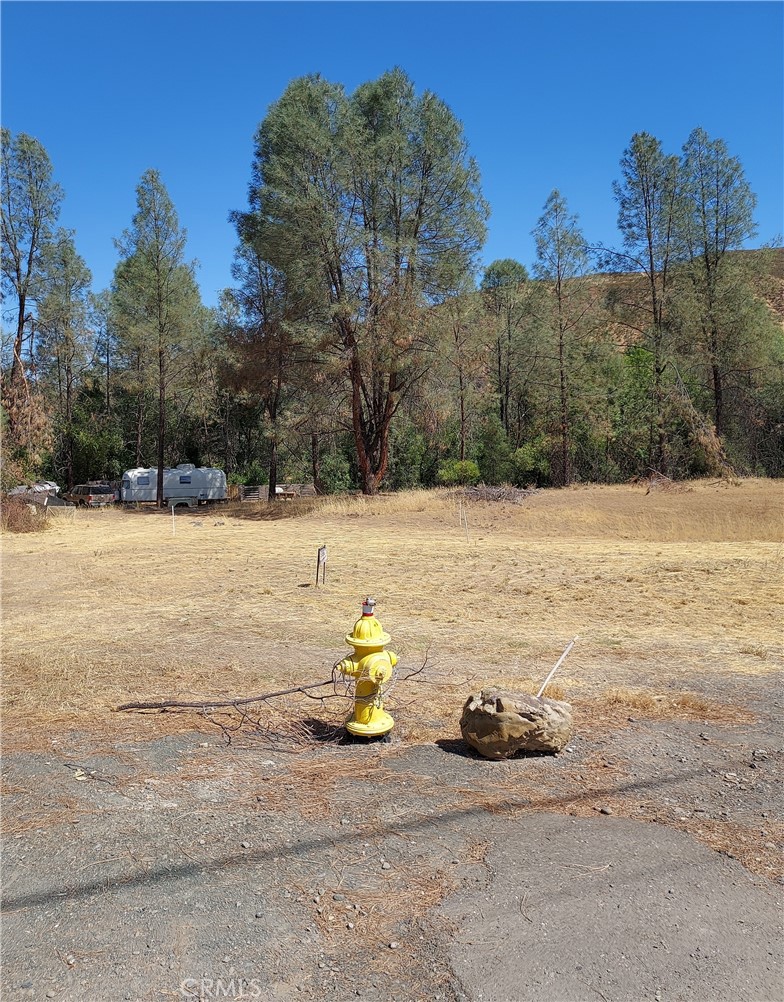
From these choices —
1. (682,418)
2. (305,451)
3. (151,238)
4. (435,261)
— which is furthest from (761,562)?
(305,451)

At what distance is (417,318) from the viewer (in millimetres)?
24250

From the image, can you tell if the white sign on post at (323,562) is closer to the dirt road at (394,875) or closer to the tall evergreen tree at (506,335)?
the dirt road at (394,875)

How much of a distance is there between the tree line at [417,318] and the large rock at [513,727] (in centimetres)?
2093

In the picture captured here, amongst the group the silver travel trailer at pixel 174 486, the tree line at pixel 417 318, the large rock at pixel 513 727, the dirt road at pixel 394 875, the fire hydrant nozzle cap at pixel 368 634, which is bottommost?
the dirt road at pixel 394 875

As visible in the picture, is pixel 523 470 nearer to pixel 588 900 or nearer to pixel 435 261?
pixel 435 261

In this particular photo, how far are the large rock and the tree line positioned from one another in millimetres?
20933

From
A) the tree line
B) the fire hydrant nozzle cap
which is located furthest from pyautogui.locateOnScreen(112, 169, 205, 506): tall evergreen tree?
the fire hydrant nozzle cap

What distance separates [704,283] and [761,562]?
81.2 feet

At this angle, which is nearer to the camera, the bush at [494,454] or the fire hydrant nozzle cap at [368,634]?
the fire hydrant nozzle cap at [368,634]

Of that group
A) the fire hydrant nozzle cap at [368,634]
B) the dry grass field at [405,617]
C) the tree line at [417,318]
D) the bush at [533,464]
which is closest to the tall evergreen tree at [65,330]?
the tree line at [417,318]

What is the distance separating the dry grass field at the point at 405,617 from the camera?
5430 mm

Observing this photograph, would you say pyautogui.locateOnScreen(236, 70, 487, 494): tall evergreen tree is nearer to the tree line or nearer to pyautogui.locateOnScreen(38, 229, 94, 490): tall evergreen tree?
the tree line

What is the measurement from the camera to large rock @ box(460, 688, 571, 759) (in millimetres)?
4062

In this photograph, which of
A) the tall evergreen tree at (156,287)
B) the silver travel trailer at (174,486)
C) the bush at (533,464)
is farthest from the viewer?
the silver travel trailer at (174,486)
